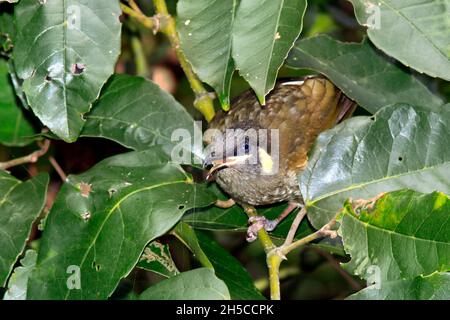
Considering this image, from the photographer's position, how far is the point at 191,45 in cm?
277

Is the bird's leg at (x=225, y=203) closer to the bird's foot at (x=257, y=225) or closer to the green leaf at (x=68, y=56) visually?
the bird's foot at (x=257, y=225)

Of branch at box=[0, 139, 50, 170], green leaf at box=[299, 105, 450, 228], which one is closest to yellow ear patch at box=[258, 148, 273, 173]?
green leaf at box=[299, 105, 450, 228]

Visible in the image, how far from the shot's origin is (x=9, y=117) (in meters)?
3.64

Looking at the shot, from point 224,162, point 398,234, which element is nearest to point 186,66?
point 224,162

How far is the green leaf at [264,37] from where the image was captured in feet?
8.41

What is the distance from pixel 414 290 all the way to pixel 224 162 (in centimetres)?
129

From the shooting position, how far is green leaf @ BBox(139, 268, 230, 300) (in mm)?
2393

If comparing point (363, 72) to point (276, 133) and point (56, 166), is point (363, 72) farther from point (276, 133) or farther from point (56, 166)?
point (56, 166)

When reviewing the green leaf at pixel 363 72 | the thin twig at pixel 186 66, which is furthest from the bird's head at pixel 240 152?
the green leaf at pixel 363 72

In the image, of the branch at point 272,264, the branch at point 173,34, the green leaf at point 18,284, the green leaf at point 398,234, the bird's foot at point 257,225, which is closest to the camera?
the green leaf at point 398,234

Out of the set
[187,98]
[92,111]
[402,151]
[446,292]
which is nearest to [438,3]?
[402,151]

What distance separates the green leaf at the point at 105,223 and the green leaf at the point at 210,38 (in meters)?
0.40

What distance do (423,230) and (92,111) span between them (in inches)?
57.0
